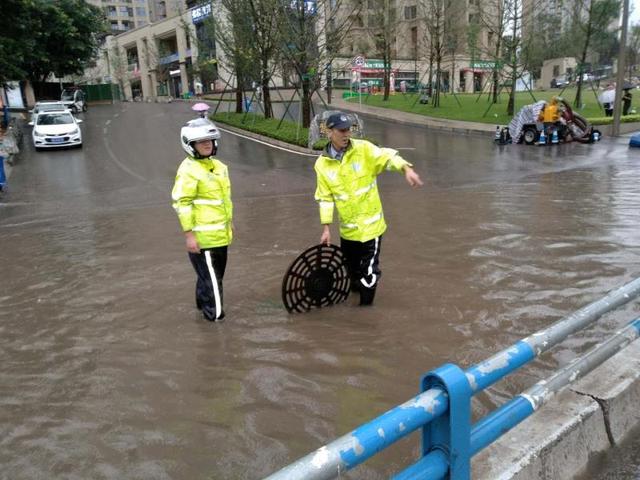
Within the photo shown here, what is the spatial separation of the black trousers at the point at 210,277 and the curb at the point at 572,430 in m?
2.67

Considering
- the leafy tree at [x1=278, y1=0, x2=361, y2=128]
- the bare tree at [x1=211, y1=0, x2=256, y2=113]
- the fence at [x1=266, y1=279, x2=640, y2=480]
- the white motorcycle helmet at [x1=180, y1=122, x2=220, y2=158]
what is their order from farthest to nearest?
1. the bare tree at [x1=211, y1=0, x2=256, y2=113]
2. the leafy tree at [x1=278, y1=0, x2=361, y2=128]
3. the white motorcycle helmet at [x1=180, y1=122, x2=220, y2=158]
4. the fence at [x1=266, y1=279, x2=640, y2=480]

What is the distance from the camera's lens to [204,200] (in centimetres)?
429

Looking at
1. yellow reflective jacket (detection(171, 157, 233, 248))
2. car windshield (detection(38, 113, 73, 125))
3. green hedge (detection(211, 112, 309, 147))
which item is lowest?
green hedge (detection(211, 112, 309, 147))

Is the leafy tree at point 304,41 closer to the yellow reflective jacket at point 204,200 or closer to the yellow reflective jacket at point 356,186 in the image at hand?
the yellow reflective jacket at point 356,186

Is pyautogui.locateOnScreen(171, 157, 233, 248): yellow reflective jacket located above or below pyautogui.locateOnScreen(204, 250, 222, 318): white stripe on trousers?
above

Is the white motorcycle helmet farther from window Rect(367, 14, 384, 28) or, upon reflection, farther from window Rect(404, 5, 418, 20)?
window Rect(404, 5, 418, 20)

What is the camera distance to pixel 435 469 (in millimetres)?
1968

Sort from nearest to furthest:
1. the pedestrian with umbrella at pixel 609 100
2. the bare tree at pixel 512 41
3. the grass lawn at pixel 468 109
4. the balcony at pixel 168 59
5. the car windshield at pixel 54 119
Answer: the car windshield at pixel 54 119 → the pedestrian with umbrella at pixel 609 100 → the bare tree at pixel 512 41 → the grass lawn at pixel 468 109 → the balcony at pixel 168 59

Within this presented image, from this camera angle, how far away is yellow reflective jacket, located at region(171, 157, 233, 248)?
4.19 meters

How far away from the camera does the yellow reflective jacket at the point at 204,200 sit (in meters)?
4.19

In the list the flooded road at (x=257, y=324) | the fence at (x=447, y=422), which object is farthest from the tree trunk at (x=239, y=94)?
the fence at (x=447, y=422)

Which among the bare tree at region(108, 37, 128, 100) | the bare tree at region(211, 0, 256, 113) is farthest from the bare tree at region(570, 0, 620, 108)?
the bare tree at region(108, 37, 128, 100)

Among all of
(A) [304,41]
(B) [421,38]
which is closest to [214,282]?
(A) [304,41]

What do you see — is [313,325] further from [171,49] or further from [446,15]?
[171,49]
